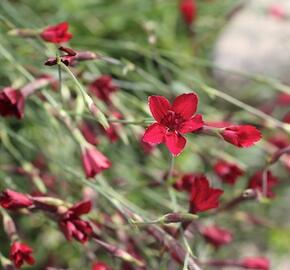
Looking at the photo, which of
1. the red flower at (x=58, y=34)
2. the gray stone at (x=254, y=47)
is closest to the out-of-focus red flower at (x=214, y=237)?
the red flower at (x=58, y=34)

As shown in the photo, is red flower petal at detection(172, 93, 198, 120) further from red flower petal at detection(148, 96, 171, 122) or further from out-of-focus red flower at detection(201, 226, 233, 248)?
out-of-focus red flower at detection(201, 226, 233, 248)

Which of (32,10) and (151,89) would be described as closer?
(151,89)

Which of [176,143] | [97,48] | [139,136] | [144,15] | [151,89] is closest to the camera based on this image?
[176,143]

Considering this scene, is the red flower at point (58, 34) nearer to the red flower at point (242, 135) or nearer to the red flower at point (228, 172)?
the red flower at point (242, 135)

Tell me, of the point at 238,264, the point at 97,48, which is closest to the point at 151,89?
the point at 97,48

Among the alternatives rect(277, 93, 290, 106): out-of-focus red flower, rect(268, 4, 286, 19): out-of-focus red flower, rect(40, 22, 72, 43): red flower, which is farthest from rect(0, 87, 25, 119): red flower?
rect(268, 4, 286, 19): out-of-focus red flower

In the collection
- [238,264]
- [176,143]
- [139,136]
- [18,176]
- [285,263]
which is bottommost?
[285,263]

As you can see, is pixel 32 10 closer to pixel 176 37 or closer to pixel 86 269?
pixel 176 37
